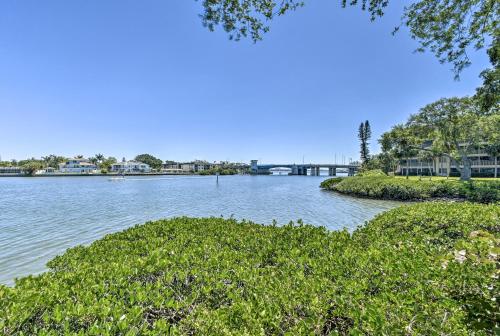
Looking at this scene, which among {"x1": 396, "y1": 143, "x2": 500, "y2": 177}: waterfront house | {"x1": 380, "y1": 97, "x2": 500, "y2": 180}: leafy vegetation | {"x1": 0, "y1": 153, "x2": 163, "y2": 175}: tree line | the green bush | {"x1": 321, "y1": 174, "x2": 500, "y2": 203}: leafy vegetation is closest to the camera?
the green bush

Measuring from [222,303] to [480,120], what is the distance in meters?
34.4

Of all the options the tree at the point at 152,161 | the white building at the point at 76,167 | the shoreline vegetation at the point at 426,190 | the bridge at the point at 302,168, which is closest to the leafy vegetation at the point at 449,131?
the shoreline vegetation at the point at 426,190

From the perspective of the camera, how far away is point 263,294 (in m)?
2.52

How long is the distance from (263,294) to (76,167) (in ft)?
465

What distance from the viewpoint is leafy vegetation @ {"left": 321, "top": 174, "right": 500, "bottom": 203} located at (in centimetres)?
1842

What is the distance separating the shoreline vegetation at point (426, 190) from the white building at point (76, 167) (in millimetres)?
122400

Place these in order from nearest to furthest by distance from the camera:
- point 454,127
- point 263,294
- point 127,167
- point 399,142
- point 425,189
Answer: point 263,294, point 425,189, point 454,127, point 399,142, point 127,167

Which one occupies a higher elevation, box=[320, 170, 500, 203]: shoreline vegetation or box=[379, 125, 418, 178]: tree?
box=[379, 125, 418, 178]: tree

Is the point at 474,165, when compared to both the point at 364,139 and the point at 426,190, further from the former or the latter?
the point at 426,190

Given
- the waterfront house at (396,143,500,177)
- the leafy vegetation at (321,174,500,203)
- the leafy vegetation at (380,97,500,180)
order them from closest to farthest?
1. the leafy vegetation at (321,174,500,203)
2. the leafy vegetation at (380,97,500,180)
3. the waterfront house at (396,143,500,177)

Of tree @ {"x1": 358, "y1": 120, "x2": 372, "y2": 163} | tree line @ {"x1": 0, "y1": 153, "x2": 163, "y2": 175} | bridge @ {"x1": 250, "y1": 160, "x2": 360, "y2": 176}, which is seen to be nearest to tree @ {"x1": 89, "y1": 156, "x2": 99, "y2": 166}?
tree line @ {"x1": 0, "y1": 153, "x2": 163, "y2": 175}

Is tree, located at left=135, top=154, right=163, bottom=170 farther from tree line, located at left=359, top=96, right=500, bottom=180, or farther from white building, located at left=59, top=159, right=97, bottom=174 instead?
tree line, located at left=359, top=96, right=500, bottom=180

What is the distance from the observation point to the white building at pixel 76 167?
119562mm

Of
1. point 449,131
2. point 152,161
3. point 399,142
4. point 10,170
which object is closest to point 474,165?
point 449,131
